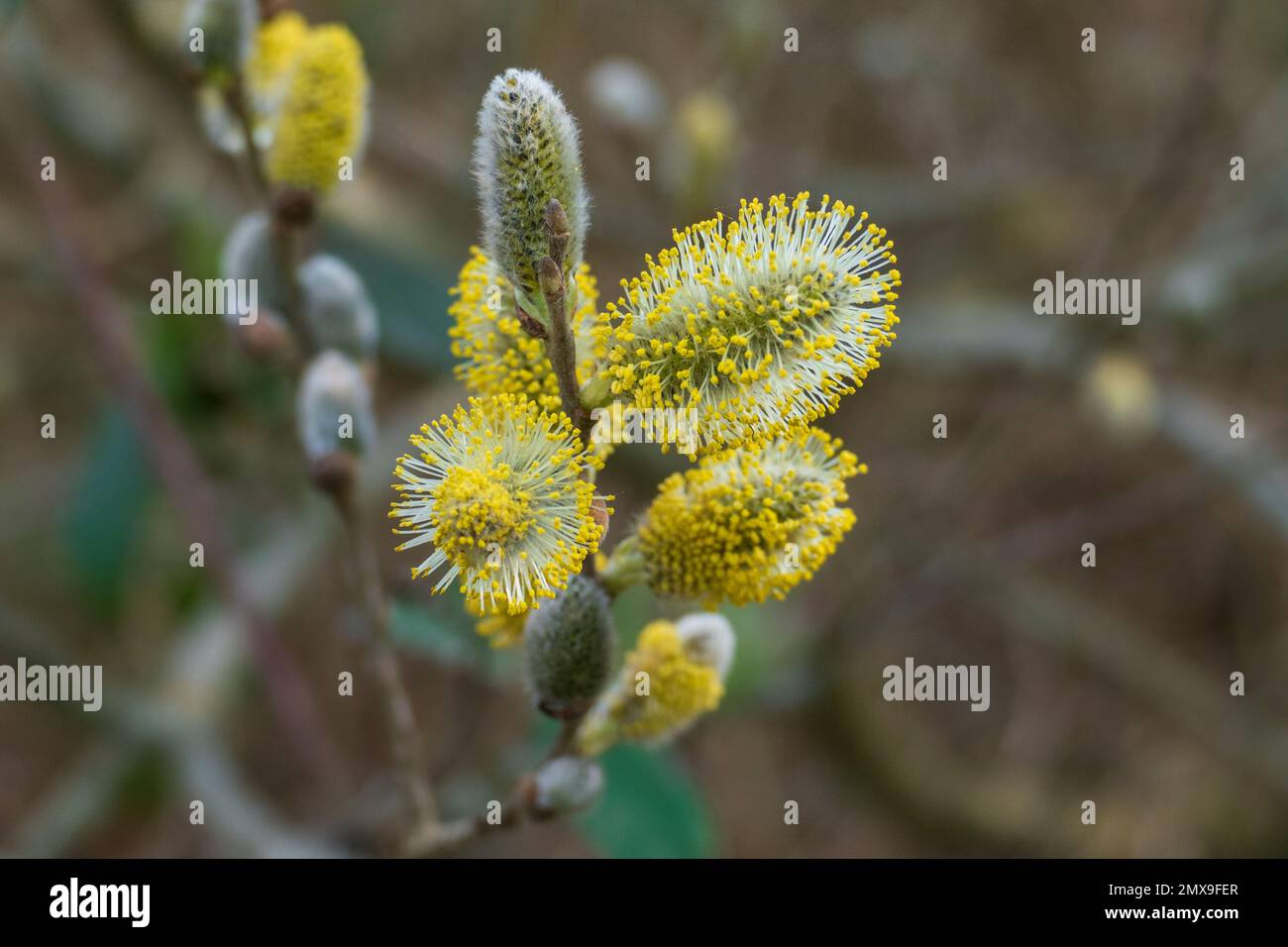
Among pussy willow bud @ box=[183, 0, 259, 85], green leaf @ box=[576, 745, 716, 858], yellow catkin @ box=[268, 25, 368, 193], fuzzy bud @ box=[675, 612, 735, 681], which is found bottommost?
green leaf @ box=[576, 745, 716, 858]

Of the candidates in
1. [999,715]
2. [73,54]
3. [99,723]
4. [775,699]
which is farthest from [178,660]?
[999,715]

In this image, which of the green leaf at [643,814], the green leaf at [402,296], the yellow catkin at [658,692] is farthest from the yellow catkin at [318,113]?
the green leaf at [402,296]

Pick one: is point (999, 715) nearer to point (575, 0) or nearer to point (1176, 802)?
point (1176, 802)

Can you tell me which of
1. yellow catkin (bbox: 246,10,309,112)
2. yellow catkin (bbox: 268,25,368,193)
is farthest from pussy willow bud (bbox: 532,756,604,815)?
yellow catkin (bbox: 246,10,309,112)

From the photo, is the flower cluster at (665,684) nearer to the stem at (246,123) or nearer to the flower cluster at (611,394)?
the flower cluster at (611,394)

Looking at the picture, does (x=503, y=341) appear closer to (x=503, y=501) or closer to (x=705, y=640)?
(x=503, y=501)

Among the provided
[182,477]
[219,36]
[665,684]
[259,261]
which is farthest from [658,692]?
[182,477]

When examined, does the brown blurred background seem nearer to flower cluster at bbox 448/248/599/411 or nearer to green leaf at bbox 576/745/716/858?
green leaf at bbox 576/745/716/858
